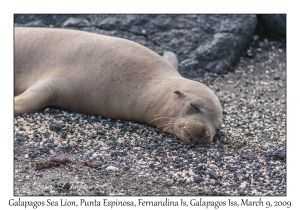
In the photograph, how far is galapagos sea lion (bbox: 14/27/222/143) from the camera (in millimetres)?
5652

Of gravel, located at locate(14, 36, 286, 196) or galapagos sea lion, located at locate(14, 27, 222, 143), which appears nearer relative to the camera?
gravel, located at locate(14, 36, 286, 196)

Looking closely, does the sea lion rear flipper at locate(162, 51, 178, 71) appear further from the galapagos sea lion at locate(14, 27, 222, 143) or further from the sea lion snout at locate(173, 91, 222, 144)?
the sea lion snout at locate(173, 91, 222, 144)

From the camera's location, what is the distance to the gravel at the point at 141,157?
442 cm

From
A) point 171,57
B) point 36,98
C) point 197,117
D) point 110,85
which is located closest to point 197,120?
point 197,117

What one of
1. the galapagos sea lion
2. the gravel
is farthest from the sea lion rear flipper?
the gravel

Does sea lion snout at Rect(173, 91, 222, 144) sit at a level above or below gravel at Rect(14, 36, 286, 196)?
above

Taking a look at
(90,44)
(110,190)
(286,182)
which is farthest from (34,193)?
(90,44)

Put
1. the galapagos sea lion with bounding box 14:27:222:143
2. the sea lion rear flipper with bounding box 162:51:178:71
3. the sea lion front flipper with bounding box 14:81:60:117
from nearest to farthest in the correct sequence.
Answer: the galapagos sea lion with bounding box 14:27:222:143 < the sea lion front flipper with bounding box 14:81:60:117 < the sea lion rear flipper with bounding box 162:51:178:71

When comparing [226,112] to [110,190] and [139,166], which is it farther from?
[110,190]

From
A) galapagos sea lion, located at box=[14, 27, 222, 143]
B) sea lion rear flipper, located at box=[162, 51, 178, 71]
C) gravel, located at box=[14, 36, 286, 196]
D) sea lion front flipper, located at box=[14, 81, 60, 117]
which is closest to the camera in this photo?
gravel, located at box=[14, 36, 286, 196]

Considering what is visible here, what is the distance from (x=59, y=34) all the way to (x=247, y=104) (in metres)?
3.14

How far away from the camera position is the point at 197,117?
18.0ft

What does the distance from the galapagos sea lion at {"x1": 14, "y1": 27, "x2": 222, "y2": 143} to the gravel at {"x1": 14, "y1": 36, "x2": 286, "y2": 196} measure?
0.53ft

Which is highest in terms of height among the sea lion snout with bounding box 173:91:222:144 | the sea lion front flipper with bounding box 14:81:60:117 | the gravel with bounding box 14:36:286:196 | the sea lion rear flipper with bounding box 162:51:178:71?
the sea lion rear flipper with bounding box 162:51:178:71
